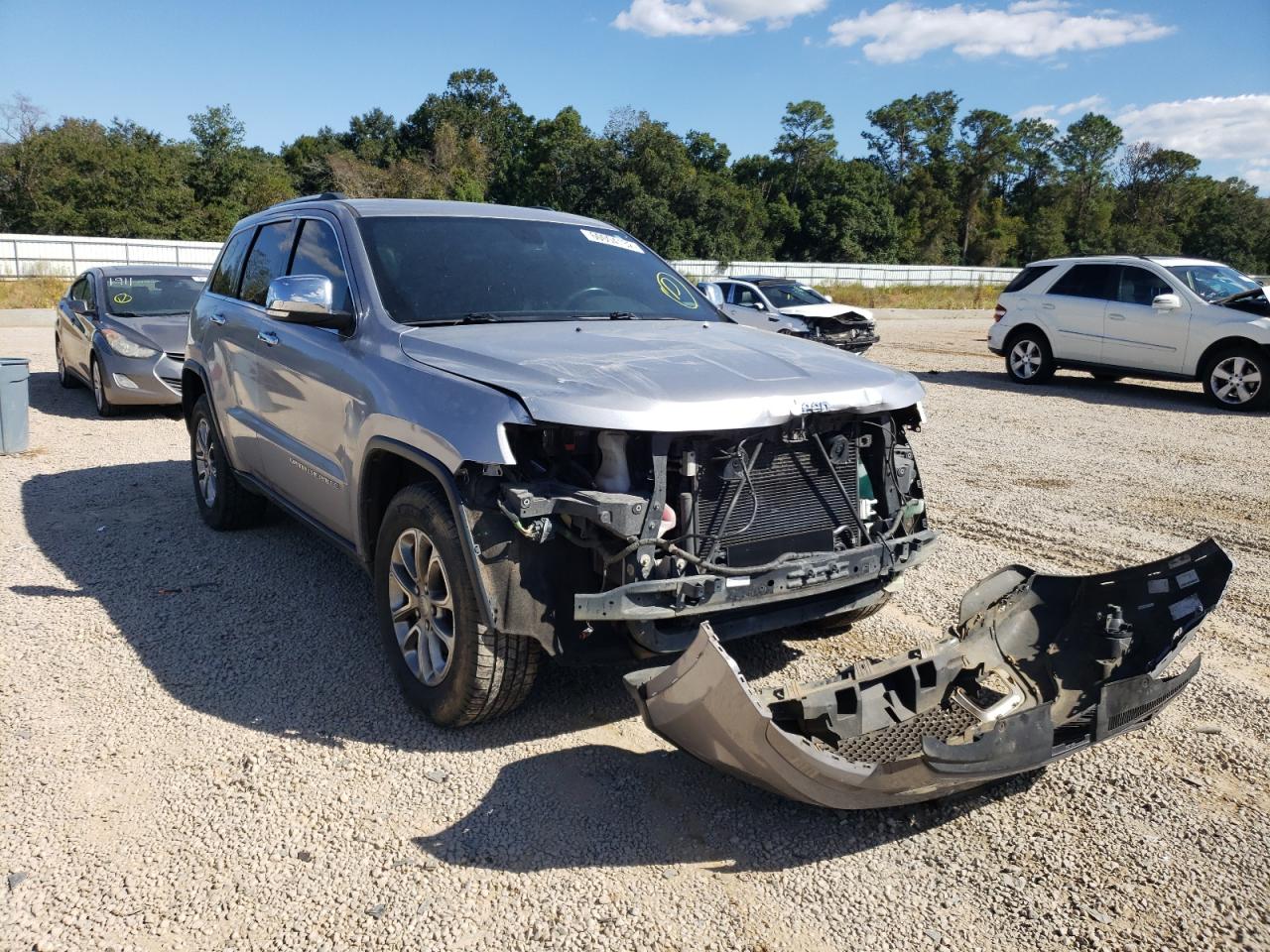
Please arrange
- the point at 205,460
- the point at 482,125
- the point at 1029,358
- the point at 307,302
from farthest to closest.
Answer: the point at 482,125 < the point at 1029,358 < the point at 205,460 < the point at 307,302

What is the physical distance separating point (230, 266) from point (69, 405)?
7.09 metres

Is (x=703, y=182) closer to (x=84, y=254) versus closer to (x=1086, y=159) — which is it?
(x=84, y=254)

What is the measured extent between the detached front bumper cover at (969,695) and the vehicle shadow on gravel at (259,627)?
966 millimetres

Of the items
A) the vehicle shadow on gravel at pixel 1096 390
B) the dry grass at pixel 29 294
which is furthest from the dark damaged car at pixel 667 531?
the dry grass at pixel 29 294

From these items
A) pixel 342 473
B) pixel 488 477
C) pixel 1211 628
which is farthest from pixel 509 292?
pixel 1211 628

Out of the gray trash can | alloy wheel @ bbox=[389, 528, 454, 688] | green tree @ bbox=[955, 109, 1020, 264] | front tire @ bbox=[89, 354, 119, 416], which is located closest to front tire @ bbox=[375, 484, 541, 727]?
alloy wheel @ bbox=[389, 528, 454, 688]

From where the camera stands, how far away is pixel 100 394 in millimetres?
10664

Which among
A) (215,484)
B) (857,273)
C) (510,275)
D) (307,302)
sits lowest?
(215,484)

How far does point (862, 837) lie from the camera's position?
3.11 metres

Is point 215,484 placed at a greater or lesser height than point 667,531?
lesser

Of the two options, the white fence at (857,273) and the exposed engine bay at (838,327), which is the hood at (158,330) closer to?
the exposed engine bay at (838,327)

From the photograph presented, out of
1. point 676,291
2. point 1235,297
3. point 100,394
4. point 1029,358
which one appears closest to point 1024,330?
point 1029,358

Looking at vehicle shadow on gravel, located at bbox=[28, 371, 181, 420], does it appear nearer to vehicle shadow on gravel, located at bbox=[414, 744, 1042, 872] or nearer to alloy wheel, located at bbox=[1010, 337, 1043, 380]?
vehicle shadow on gravel, located at bbox=[414, 744, 1042, 872]

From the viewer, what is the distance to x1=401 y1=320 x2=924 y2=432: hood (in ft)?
10.4
